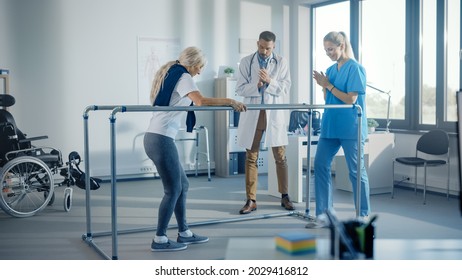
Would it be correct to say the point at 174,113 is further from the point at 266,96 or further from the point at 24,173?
the point at 24,173

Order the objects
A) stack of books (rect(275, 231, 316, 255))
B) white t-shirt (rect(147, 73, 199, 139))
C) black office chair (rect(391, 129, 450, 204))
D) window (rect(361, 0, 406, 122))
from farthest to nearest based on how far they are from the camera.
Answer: window (rect(361, 0, 406, 122)), black office chair (rect(391, 129, 450, 204)), white t-shirt (rect(147, 73, 199, 139)), stack of books (rect(275, 231, 316, 255))

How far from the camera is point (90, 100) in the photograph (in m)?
5.94

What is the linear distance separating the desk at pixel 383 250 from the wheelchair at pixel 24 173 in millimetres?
3148

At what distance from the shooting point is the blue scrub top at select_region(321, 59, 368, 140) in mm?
3709

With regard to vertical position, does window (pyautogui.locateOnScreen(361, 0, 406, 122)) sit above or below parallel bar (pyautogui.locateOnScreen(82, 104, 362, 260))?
above

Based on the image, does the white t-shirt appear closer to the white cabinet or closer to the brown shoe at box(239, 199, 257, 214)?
the brown shoe at box(239, 199, 257, 214)

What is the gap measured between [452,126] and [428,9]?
118 cm

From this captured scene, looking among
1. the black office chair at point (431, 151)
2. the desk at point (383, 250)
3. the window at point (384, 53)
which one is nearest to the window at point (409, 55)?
the window at point (384, 53)

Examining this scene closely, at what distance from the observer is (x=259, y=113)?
4324 mm

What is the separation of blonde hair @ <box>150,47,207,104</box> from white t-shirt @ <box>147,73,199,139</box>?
0.28 ft

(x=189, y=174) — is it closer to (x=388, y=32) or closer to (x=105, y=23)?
(x=105, y=23)

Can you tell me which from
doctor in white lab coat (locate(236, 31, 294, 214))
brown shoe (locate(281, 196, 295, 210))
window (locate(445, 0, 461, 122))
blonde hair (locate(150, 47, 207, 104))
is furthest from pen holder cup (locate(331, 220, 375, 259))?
window (locate(445, 0, 461, 122))
